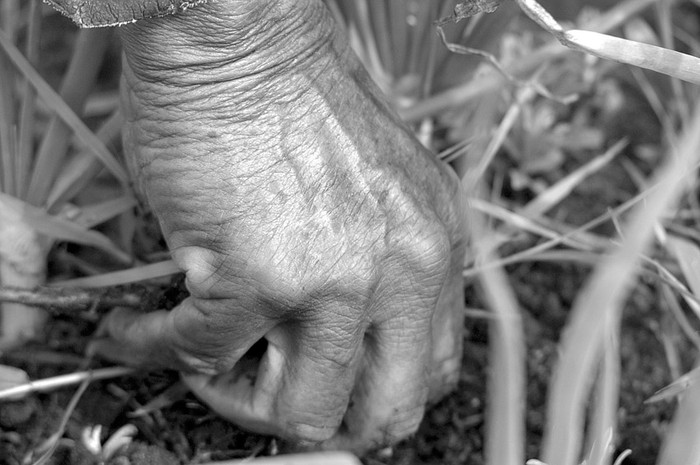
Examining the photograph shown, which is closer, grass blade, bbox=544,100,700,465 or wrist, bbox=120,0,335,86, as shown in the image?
grass blade, bbox=544,100,700,465

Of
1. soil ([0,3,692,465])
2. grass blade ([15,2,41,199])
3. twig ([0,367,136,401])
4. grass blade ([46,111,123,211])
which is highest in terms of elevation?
grass blade ([15,2,41,199])

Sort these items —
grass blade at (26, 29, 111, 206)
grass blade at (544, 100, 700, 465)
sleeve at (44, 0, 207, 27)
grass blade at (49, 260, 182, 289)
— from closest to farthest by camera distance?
grass blade at (544, 100, 700, 465)
sleeve at (44, 0, 207, 27)
grass blade at (49, 260, 182, 289)
grass blade at (26, 29, 111, 206)

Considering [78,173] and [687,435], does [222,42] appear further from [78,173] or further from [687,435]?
[687,435]

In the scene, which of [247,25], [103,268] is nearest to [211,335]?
[247,25]

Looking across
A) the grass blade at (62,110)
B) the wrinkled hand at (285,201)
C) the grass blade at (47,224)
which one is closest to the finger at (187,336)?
the wrinkled hand at (285,201)

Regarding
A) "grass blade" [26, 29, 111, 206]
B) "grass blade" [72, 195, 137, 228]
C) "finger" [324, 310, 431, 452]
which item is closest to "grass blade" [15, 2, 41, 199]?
"grass blade" [26, 29, 111, 206]

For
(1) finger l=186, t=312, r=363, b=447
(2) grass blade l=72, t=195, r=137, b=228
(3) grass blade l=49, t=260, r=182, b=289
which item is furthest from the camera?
(2) grass blade l=72, t=195, r=137, b=228

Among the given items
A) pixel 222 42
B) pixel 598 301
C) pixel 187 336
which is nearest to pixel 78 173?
pixel 187 336

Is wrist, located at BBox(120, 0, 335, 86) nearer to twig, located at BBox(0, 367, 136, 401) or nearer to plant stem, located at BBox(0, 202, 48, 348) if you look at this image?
plant stem, located at BBox(0, 202, 48, 348)

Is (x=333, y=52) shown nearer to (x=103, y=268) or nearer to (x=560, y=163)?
(x=103, y=268)
